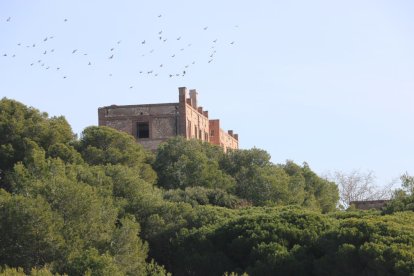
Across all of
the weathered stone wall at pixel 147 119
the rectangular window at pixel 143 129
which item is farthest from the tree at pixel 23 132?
the rectangular window at pixel 143 129

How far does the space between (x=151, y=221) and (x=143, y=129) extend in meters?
27.0

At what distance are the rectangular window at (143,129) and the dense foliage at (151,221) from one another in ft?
50.5

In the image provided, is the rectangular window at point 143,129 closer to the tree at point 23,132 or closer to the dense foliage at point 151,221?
the dense foliage at point 151,221

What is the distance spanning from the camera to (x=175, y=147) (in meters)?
47.7

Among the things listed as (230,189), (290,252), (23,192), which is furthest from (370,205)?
(23,192)

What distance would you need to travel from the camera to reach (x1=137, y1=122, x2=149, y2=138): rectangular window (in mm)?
61531

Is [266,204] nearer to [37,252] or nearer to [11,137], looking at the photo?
[11,137]

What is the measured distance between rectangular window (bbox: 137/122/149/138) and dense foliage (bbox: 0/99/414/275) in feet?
50.5

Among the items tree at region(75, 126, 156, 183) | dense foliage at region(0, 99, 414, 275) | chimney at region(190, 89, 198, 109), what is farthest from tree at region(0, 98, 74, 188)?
chimney at region(190, 89, 198, 109)

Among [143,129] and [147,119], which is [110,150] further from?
[143,129]

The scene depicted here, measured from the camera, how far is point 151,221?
115 feet

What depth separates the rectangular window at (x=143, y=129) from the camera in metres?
61.5

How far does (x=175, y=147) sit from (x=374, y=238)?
19.7 meters

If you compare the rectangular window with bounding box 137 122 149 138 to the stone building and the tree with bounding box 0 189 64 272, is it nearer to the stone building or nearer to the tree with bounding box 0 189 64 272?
the stone building
